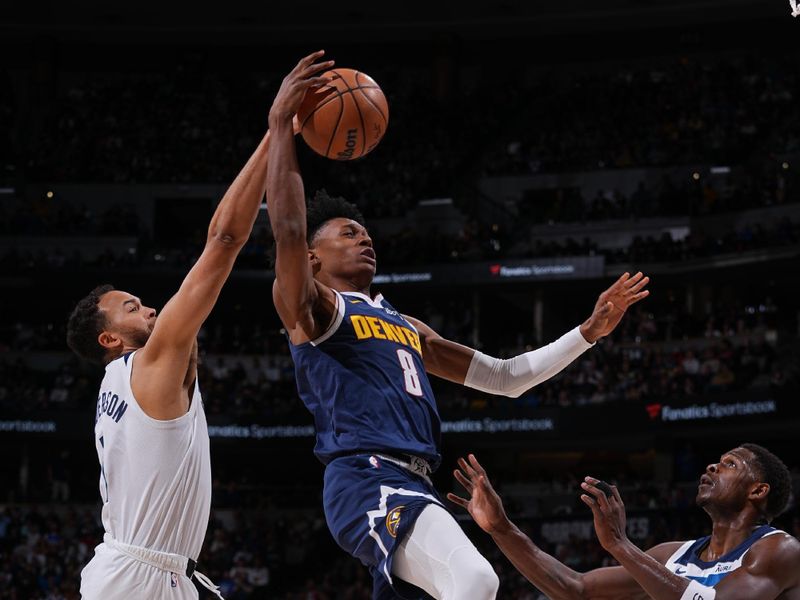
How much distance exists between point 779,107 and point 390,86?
11.8 metres

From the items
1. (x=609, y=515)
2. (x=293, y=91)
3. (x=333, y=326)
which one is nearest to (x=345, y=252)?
(x=333, y=326)

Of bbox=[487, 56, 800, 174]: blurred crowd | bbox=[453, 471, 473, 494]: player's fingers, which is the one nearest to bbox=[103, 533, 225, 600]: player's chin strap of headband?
bbox=[453, 471, 473, 494]: player's fingers

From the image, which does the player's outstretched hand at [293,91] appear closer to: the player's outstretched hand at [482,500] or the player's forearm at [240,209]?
the player's forearm at [240,209]

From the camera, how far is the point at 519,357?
5.98m

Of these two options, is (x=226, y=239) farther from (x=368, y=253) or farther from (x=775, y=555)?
(x=775, y=555)

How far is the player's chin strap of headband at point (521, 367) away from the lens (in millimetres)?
5902

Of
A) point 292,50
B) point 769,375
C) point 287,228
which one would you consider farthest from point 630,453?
point 287,228

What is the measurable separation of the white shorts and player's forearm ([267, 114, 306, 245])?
1381mm

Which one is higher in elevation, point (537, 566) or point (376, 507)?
point (376, 507)

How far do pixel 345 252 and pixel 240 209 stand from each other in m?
0.81

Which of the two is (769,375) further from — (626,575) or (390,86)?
(626,575)

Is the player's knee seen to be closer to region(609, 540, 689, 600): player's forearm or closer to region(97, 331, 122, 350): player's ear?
region(609, 540, 689, 600): player's forearm

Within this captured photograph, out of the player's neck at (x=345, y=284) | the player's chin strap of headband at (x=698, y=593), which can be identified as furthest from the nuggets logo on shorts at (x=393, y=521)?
the player's chin strap of headband at (x=698, y=593)

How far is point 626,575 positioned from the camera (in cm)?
608
